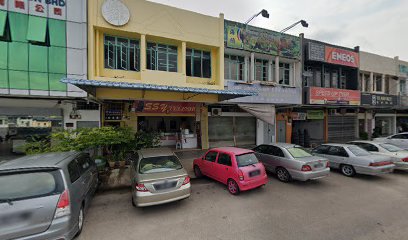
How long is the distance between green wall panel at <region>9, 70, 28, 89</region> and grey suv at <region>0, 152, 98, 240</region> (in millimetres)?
6132

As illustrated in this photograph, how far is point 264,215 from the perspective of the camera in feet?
15.5

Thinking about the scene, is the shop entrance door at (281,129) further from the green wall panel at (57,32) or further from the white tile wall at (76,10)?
the green wall panel at (57,32)

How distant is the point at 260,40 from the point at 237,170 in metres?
9.46

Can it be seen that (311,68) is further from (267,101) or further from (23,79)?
(23,79)

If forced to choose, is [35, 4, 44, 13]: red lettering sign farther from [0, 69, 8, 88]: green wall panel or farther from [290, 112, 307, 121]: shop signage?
[290, 112, 307, 121]: shop signage

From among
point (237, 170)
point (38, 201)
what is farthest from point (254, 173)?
point (38, 201)

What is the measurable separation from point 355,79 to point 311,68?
447 centimetres

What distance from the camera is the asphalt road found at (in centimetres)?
396

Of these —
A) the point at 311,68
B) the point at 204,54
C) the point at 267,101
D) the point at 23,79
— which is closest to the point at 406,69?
the point at 311,68

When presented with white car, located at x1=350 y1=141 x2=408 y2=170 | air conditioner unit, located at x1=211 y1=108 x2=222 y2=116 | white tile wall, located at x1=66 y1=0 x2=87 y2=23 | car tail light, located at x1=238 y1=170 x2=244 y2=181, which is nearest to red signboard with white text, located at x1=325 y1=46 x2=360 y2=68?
white car, located at x1=350 y1=141 x2=408 y2=170

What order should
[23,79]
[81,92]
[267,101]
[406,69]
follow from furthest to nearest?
[406,69], [267,101], [81,92], [23,79]

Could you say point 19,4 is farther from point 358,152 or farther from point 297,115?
point 297,115

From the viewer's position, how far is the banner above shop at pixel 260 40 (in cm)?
1111

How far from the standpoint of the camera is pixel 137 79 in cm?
930
